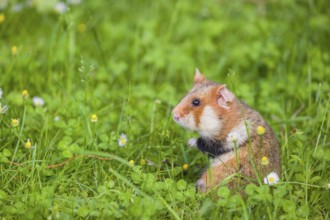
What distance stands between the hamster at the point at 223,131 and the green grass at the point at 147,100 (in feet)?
0.53

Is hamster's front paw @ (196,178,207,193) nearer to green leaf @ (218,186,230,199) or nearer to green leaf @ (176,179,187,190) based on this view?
green leaf @ (176,179,187,190)

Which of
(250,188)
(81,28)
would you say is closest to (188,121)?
(250,188)

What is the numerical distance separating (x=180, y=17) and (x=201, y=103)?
109 inches

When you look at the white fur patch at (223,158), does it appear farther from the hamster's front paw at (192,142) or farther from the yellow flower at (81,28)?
the yellow flower at (81,28)

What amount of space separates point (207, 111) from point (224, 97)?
0.15 meters

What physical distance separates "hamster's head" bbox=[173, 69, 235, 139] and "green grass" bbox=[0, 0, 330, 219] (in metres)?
0.18

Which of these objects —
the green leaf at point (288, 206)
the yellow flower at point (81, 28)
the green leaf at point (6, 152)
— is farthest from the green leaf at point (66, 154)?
the yellow flower at point (81, 28)

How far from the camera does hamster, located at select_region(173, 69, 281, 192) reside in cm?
363

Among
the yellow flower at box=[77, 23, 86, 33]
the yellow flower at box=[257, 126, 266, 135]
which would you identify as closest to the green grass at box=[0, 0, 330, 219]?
the yellow flower at box=[77, 23, 86, 33]

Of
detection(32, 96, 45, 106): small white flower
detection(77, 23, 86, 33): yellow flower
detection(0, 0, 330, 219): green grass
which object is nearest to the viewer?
detection(0, 0, 330, 219): green grass

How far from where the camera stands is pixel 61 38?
5.86 metres

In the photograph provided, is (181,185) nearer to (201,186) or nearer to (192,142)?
(201,186)

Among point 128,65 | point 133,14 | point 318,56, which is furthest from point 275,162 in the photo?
point 133,14

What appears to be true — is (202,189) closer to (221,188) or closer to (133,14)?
(221,188)
